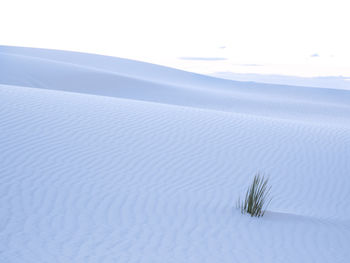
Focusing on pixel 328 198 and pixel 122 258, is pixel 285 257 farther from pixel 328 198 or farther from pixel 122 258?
pixel 328 198

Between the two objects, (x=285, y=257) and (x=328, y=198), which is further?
(x=328, y=198)

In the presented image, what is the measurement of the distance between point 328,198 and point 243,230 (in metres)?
2.15

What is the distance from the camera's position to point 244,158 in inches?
297

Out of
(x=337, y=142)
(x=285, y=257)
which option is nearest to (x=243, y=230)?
(x=285, y=257)

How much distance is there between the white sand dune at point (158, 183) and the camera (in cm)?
439

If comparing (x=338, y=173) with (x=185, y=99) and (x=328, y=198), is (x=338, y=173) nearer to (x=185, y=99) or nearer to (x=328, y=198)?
(x=328, y=198)

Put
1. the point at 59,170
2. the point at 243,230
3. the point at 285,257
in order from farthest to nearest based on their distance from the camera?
the point at 59,170 → the point at 243,230 → the point at 285,257

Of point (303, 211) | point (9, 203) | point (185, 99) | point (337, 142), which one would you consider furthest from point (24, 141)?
point (185, 99)

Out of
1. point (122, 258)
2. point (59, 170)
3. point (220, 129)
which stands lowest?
point (122, 258)

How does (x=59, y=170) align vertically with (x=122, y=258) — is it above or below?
above

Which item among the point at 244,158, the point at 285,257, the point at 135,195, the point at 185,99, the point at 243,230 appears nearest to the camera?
the point at 285,257

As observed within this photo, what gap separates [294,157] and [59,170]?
166 inches

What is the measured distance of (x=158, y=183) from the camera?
6.15m

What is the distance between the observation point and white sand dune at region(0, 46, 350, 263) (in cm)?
439
